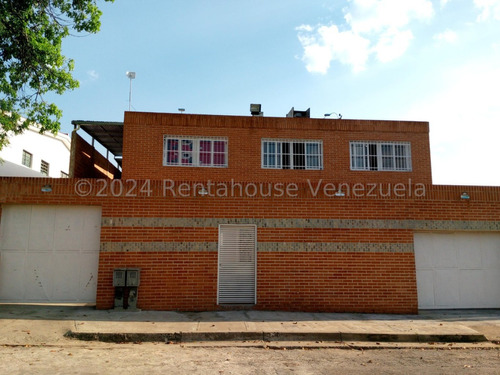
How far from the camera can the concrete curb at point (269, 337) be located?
8141 mm

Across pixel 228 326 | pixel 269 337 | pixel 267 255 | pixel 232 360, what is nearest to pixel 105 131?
pixel 267 255

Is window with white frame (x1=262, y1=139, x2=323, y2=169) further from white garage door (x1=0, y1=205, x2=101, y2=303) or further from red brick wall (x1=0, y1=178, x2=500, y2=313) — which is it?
white garage door (x1=0, y1=205, x2=101, y2=303)

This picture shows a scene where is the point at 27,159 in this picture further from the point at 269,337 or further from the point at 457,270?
the point at 457,270

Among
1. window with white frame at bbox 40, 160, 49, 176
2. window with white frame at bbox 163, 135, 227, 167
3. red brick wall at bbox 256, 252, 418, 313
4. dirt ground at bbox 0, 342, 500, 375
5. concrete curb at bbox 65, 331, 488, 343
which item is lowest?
dirt ground at bbox 0, 342, 500, 375

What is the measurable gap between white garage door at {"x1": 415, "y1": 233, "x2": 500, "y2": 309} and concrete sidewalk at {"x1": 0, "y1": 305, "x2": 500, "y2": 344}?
1.05 meters

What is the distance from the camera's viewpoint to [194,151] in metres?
15.5

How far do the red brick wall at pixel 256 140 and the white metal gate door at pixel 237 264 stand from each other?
14.9 ft

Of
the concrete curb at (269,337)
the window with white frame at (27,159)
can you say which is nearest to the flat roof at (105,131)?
the window with white frame at (27,159)

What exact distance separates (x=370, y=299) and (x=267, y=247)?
3.00m

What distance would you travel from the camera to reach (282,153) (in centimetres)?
1592

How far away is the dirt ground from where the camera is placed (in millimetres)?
6379

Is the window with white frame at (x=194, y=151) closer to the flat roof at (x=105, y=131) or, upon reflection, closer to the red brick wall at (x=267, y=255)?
the flat roof at (x=105, y=131)

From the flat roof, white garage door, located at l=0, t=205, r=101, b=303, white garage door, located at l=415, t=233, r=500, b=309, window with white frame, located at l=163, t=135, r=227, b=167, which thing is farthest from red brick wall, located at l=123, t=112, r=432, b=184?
white garage door, located at l=415, t=233, r=500, b=309

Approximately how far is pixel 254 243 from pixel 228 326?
269 cm
